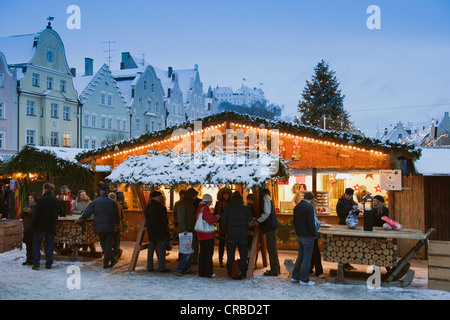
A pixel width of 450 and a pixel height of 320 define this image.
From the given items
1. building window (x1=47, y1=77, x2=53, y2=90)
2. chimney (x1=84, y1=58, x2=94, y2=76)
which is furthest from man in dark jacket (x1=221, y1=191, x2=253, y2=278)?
chimney (x1=84, y1=58, x2=94, y2=76)

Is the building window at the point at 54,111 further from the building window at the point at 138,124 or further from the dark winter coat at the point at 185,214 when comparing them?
the dark winter coat at the point at 185,214

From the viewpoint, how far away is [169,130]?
12.2 meters

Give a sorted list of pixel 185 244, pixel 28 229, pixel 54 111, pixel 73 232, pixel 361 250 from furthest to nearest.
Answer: pixel 54 111 → pixel 73 232 → pixel 28 229 → pixel 185 244 → pixel 361 250

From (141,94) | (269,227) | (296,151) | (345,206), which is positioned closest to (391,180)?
(345,206)

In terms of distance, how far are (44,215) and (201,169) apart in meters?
3.39

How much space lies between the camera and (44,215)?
9.31 meters

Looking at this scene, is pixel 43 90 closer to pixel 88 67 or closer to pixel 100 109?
pixel 100 109

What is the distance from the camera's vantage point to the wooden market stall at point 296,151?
37.0 ft

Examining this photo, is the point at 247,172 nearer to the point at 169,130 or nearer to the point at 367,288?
the point at 367,288

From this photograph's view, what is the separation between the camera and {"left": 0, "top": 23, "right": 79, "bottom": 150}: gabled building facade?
30.9m

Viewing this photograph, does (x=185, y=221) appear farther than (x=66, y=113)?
No

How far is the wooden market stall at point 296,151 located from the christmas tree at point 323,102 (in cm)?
1389
